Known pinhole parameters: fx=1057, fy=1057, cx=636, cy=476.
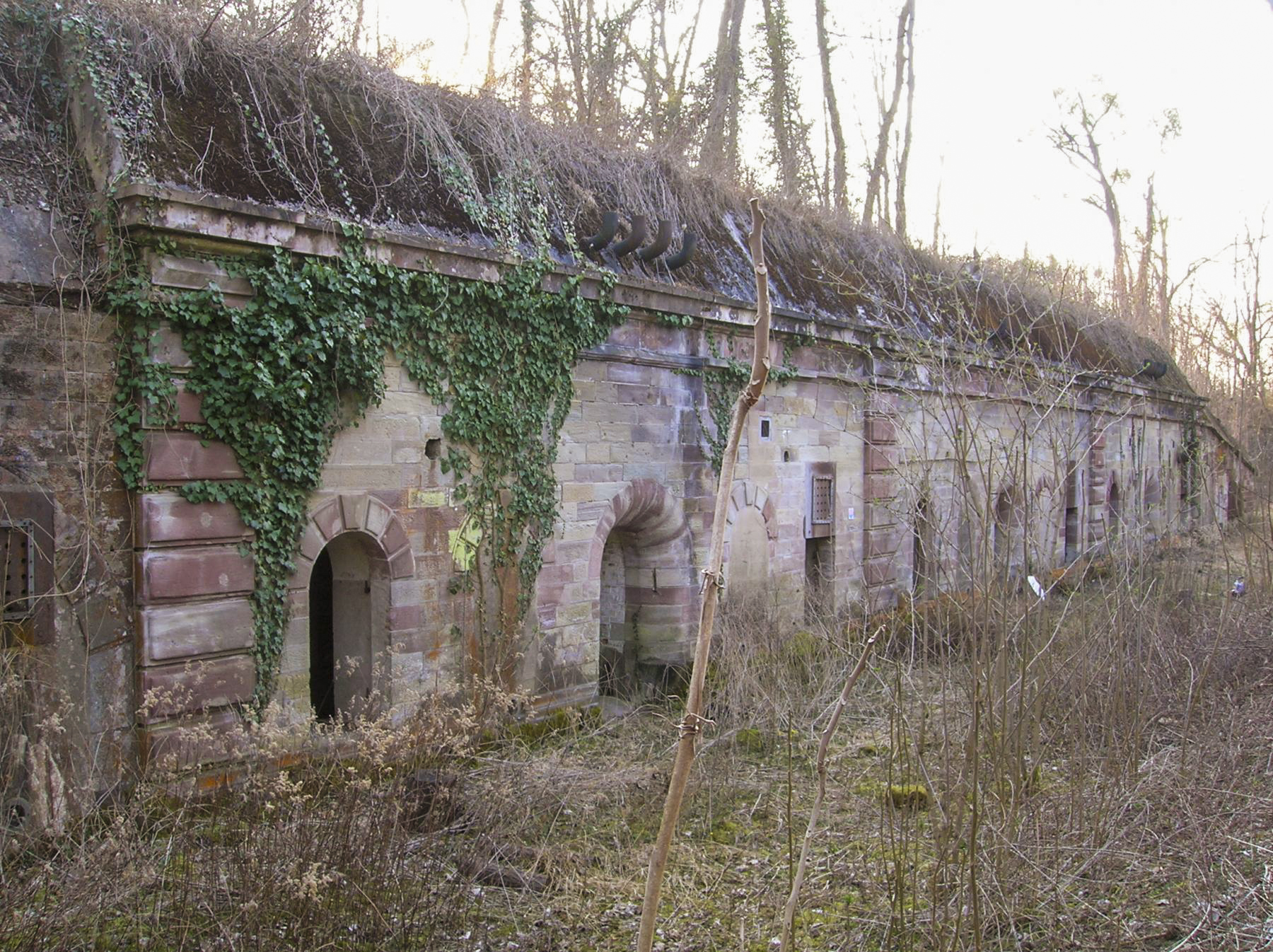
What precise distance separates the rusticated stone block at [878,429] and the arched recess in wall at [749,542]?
2.12 metres

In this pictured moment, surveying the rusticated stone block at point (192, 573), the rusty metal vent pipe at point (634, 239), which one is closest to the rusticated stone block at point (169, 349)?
the rusticated stone block at point (192, 573)

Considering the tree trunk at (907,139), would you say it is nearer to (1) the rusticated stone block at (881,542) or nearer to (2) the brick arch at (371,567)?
(1) the rusticated stone block at (881,542)

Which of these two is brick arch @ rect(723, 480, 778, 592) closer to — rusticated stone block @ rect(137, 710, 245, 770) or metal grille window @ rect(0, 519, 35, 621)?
rusticated stone block @ rect(137, 710, 245, 770)

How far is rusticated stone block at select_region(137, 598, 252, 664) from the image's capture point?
231 inches

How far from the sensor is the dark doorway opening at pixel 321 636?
8398 millimetres

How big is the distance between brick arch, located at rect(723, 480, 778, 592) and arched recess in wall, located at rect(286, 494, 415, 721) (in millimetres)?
3417

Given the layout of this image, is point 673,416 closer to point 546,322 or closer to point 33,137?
point 546,322

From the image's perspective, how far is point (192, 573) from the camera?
601 cm

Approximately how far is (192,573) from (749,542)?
5.58 meters

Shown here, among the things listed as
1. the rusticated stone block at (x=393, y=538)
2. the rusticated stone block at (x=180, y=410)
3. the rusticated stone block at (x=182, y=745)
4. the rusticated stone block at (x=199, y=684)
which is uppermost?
the rusticated stone block at (x=180, y=410)

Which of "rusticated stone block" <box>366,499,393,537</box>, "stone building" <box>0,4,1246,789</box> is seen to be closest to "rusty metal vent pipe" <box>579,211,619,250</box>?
"stone building" <box>0,4,1246,789</box>

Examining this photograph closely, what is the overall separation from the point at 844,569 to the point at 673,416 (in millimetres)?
3509

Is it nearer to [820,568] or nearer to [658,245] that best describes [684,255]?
[658,245]

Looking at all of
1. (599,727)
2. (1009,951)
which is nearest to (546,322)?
(599,727)
